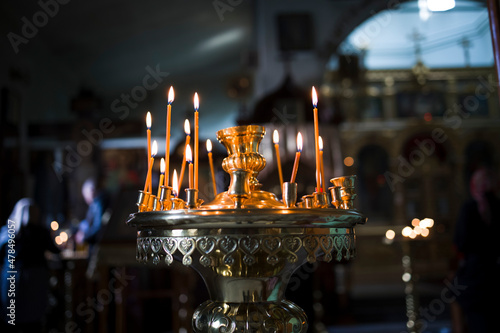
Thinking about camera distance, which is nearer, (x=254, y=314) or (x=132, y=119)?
(x=254, y=314)

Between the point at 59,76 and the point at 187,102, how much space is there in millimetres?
1762

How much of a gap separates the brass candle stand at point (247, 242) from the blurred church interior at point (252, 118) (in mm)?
1857

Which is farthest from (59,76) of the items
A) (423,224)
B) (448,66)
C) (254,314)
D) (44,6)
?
(448,66)

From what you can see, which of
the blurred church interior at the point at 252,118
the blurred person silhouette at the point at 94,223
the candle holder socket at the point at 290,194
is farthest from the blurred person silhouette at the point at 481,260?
the blurred person silhouette at the point at 94,223

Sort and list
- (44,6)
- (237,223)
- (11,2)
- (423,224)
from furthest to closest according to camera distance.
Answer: (44,6), (11,2), (423,224), (237,223)

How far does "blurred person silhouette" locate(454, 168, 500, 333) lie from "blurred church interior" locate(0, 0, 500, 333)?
0.41m

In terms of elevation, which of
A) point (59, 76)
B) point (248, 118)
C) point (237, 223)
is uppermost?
point (59, 76)

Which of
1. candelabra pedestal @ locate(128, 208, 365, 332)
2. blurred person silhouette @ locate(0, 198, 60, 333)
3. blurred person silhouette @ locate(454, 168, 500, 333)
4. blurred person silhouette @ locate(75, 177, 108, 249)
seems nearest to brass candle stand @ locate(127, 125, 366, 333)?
candelabra pedestal @ locate(128, 208, 365, 332)

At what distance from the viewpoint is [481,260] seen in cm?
238

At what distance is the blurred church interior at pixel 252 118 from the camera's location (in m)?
3.94

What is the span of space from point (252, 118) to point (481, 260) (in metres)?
4.11

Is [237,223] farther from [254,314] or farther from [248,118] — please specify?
[248,118]

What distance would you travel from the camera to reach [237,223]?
2.40 feet

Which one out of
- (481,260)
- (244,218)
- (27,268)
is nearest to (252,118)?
(27,268)
